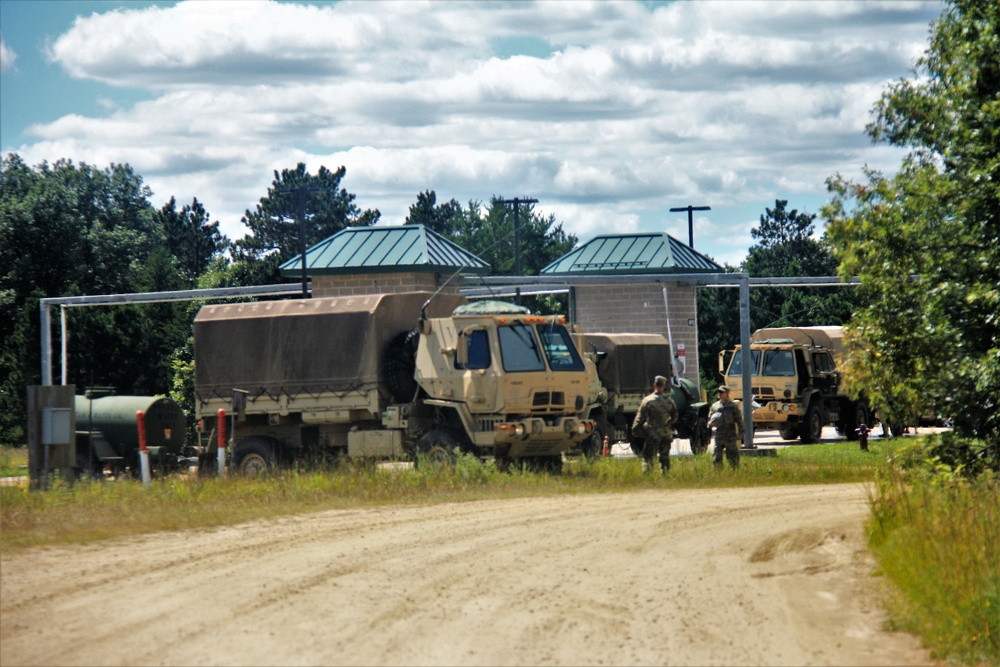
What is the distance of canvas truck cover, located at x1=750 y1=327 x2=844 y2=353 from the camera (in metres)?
37.4

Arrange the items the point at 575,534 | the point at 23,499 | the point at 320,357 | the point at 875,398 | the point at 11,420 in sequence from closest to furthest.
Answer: the point at 575,534 → the point at 23,499 → the point at 875,398 → the point at 320,357 → the point at 11,420

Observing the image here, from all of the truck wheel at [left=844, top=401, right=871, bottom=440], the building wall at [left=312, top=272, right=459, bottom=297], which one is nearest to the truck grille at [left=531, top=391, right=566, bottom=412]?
the building wall at [left=312, top=272, right=459, bottom=297]

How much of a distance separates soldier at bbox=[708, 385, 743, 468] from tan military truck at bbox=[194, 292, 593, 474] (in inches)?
78.5

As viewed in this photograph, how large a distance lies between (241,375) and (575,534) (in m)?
10.8

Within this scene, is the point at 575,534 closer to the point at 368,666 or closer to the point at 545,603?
the point at 545,603

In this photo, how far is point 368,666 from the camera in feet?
29.0

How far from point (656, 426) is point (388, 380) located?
448cm

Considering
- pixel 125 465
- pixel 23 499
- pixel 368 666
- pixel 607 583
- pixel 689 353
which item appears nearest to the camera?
pixel 368 666

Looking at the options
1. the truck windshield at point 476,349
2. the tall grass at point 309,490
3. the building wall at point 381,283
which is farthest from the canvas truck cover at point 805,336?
the truck windshield at point 476,349

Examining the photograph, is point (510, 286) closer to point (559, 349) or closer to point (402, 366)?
point (402, 366)

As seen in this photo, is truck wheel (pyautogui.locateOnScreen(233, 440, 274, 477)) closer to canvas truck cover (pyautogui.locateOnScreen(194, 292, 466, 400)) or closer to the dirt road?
canvas truck cover (pyautogui.locateOnScreen(194, 292, 466, 400))

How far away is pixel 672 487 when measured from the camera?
764 inches

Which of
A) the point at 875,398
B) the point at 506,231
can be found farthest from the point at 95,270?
the point at 506,231

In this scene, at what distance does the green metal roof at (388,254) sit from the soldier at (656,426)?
819 centimetres
